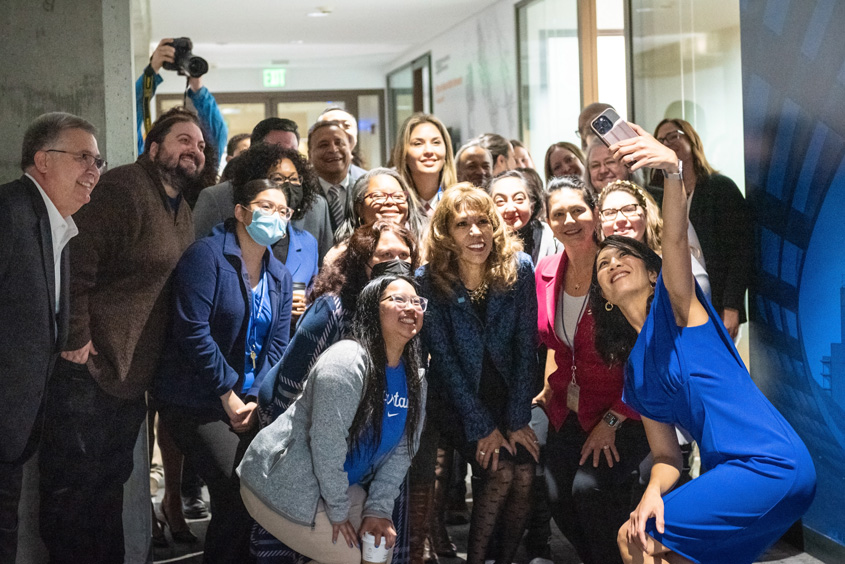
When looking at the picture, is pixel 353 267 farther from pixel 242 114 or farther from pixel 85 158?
pixel 242 114

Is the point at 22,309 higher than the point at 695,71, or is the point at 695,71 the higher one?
the point at 695,71

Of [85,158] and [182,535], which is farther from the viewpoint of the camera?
[182,535]

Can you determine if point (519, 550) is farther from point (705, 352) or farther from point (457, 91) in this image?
point (457, 91)

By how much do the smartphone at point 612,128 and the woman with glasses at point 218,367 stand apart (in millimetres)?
1390

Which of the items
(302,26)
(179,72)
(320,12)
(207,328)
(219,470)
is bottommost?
(219,470)

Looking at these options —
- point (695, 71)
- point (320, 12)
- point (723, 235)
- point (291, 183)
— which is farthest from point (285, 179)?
point (320, 12)

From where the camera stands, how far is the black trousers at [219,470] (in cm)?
329

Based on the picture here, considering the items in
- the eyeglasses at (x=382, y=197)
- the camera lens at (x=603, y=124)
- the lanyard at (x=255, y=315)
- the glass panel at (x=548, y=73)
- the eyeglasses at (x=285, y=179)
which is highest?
the glass panel at (x=548, y=73)

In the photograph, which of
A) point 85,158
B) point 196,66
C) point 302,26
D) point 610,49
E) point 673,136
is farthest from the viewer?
point 302,26

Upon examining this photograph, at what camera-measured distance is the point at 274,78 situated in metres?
16.1

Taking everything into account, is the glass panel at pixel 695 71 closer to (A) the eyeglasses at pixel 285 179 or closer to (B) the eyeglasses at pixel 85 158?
(A) the eyeglasses at pixel 285 179

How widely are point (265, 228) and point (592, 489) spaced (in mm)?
1554

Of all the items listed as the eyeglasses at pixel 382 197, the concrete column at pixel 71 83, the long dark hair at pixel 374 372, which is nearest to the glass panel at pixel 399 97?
the eyeglasses at pixel 382 197

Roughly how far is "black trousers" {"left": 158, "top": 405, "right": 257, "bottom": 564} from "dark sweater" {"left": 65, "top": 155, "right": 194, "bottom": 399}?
0.75 ft
